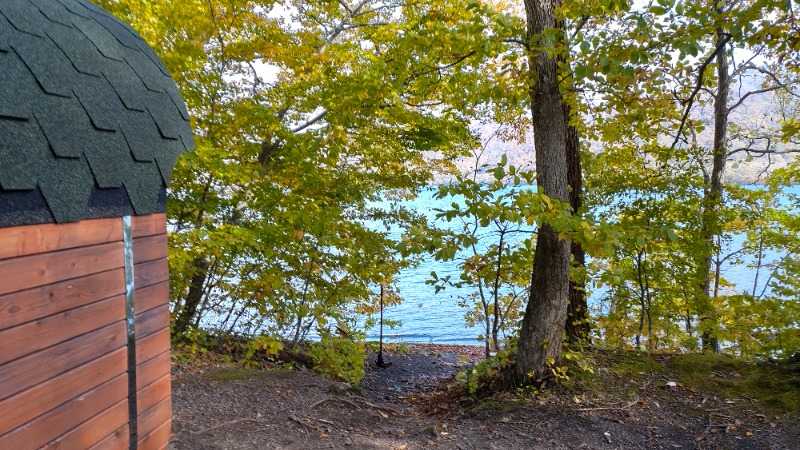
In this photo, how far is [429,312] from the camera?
77.1 feet

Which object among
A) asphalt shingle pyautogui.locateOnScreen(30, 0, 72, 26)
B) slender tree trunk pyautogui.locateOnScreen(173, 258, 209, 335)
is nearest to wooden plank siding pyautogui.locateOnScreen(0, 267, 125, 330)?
asphalt shingle pyautogui.locateOnScreen(30, 0, 72, 26)

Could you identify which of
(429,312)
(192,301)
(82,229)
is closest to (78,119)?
(82,229)

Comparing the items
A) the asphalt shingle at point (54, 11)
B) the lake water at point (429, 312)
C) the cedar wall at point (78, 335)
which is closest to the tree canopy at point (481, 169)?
the cedar wall at point (78, 335)

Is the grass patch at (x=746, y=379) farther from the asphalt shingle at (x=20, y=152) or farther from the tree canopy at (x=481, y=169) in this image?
the asphalt shingle at (x=20, y=152)

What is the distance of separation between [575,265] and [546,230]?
1.59 m

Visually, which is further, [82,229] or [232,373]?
[232,373]

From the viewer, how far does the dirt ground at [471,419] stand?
5.33 m

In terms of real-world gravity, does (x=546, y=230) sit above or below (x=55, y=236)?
above

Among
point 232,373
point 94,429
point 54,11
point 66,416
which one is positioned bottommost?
point 232,373

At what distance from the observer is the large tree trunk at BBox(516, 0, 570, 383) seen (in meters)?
6.25

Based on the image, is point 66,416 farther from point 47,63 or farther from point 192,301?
point 192,301

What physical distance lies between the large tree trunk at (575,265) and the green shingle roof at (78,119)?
18.2ft

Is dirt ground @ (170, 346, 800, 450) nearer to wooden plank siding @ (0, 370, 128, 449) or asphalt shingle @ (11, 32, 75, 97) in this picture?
wooden plank siding @ (0, 370, 128, 449)

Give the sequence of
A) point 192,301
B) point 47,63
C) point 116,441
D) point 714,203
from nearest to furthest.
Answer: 1. point 47,63
2. point 116,441
3. point 714,203
4. point 192,301
